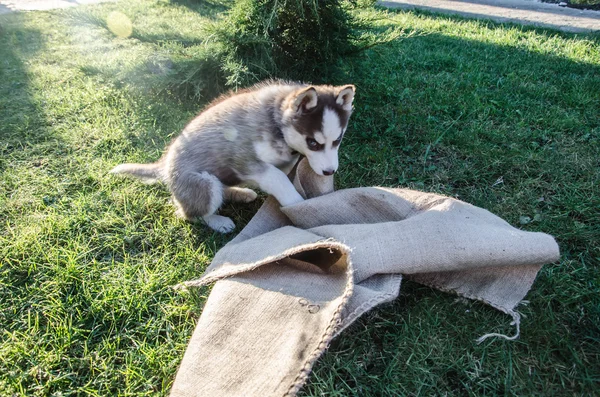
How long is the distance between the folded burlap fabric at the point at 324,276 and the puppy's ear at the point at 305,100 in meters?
0.66

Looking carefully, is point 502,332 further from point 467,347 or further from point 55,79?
point 55,79

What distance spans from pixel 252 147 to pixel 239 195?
0.50 metres

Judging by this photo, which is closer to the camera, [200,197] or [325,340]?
[325,340]

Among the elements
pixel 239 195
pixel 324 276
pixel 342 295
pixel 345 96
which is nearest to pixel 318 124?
pixel 345 96

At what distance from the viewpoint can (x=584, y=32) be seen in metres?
7.29

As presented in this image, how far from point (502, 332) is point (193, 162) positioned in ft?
7.52

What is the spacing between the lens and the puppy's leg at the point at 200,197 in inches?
114

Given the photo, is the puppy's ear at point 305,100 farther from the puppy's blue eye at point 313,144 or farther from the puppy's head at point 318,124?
the puppy's blue eye at point 313,144

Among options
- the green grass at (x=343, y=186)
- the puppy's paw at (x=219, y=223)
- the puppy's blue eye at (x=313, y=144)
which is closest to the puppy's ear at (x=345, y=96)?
the puppy's blue eye at (x=313, y=144)

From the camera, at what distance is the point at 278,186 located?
2834 millimetres

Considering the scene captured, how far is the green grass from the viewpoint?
6.72 ft

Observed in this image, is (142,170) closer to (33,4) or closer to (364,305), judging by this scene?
(364,305)

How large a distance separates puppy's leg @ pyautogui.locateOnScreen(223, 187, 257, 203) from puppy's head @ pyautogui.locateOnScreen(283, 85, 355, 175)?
0.64 metres

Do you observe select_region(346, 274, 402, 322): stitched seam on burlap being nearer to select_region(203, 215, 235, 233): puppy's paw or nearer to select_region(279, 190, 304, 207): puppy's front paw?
select_region(279, 190, 304, 207): puppy's front paw
